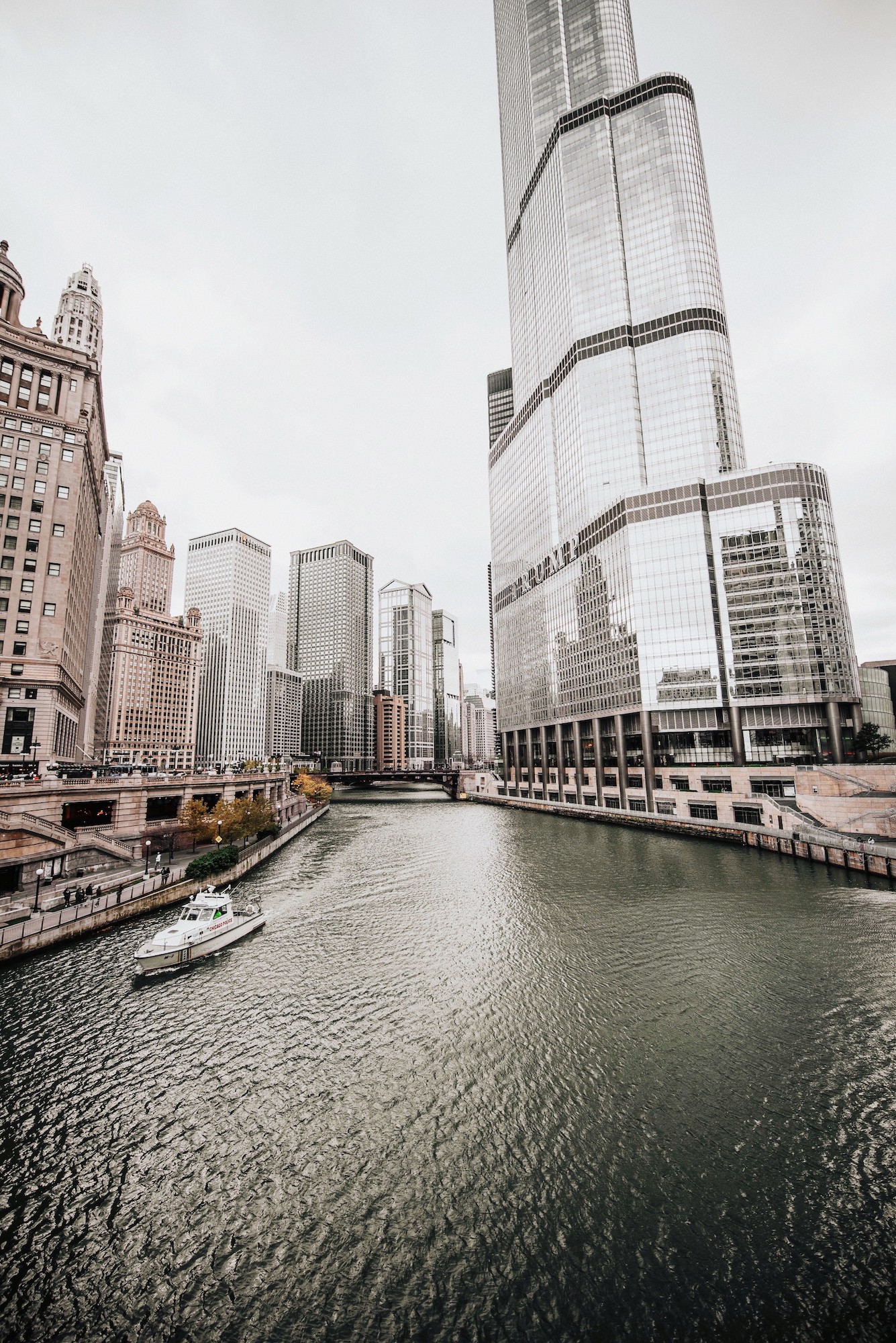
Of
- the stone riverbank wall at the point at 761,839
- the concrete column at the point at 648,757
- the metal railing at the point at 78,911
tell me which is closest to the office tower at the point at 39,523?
the metal railing at the point at 78,911

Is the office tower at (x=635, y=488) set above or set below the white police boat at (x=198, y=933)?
above

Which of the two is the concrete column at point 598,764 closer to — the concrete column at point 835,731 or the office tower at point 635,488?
the office tower at point 635,488

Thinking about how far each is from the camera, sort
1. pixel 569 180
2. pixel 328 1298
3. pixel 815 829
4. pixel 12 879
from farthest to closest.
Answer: pixel 569 180
pixel 815 829
pixel 12 879
pixel 328 1298

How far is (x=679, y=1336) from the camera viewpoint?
12734mm

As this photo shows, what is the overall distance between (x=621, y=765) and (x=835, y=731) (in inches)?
1470

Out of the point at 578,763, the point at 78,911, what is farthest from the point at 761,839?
the point at 78,911

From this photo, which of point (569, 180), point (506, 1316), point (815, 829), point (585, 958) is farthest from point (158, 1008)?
point (569, 180)

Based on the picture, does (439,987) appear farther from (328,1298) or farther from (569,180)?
(569,180)

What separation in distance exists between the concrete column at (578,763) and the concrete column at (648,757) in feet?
70.0

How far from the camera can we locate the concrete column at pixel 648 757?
343 ft

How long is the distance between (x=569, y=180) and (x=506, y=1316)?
215 meters

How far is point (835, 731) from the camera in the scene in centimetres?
9569

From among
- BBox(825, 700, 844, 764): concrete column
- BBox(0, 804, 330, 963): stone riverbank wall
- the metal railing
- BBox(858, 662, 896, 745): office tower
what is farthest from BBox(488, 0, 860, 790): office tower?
the metal railing

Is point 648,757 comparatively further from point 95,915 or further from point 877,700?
point 95,915
